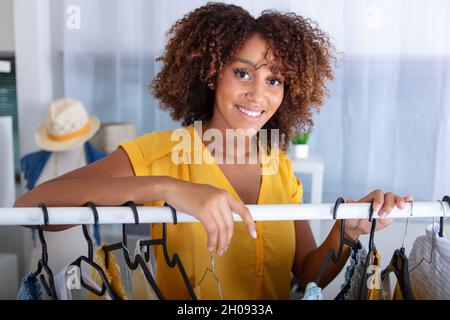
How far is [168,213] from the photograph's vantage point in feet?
1.73

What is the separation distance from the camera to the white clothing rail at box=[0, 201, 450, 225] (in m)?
0.51

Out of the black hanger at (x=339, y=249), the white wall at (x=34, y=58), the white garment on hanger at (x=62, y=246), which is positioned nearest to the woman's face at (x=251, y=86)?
the black hanger at (x=339, y=249)

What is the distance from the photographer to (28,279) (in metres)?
0.55

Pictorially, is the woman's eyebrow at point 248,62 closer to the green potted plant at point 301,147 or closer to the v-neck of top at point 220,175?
the v-neck of top at point 220,175

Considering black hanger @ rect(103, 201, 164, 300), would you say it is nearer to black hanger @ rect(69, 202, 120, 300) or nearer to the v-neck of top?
black hanger @ rect(69, 202, 120, 300)

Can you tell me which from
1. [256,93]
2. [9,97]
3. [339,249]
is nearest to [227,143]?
[256,93]

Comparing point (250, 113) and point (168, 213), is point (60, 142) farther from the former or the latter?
point (168, 213)

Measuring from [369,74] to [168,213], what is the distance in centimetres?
111

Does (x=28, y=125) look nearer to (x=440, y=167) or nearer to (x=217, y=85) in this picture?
(x=217, y=85)

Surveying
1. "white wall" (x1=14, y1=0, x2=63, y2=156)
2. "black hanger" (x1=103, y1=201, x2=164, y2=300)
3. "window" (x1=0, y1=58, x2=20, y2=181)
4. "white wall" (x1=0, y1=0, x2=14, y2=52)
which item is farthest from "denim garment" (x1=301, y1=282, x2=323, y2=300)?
"window" (x1=0, y1=58, x2=20, y2=181)

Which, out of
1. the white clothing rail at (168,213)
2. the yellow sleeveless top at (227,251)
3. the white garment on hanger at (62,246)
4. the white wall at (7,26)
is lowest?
the white garment on hanger at (62,246)

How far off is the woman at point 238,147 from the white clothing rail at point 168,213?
0.37 feet

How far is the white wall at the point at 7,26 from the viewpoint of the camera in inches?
63.2
